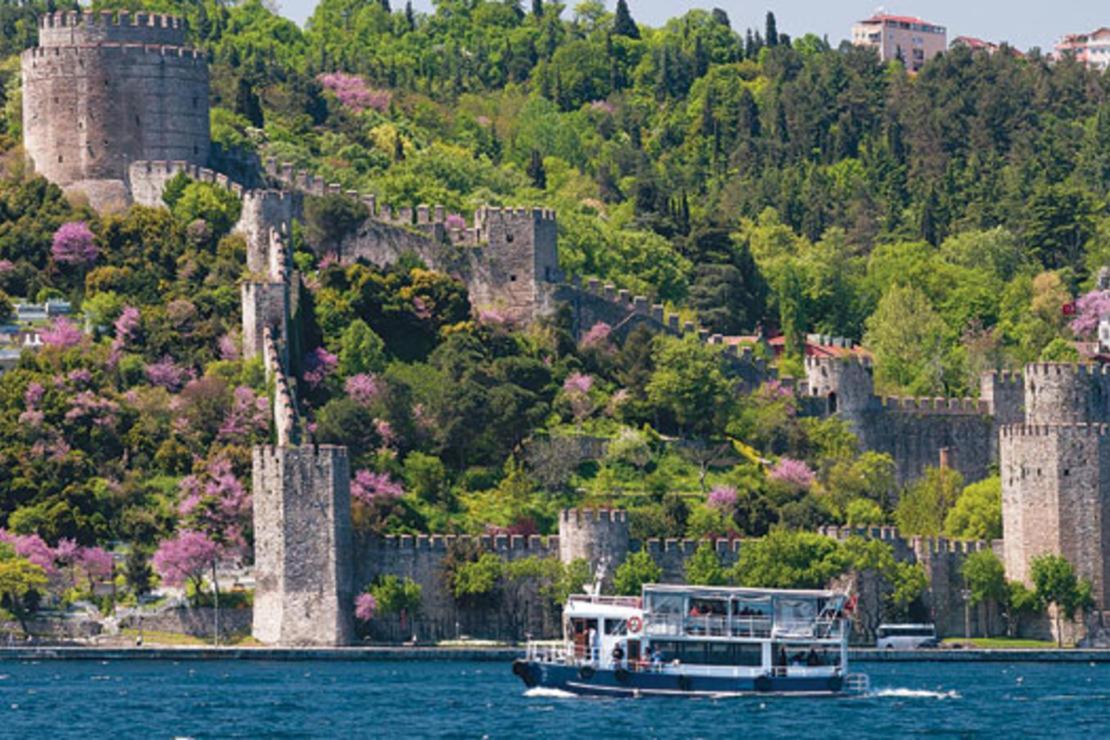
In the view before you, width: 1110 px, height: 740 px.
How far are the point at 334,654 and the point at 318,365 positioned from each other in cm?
1449

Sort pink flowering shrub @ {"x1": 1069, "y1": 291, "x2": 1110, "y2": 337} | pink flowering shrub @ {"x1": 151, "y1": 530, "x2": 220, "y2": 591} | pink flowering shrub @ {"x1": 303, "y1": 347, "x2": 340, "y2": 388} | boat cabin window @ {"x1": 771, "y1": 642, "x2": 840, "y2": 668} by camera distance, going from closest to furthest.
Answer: boat cabin window @ {"x1": 771, "y1": 642, "x2": 840, "y2": 668}, pink flowering shrub @ {"x1": 151, "y1": 530, "x2": 220, "y2": 591}, pink flowering shrub @ {"x1": 303, "y1": 347, "x2": 340, "y2": 388}, pink flowering shrub @ {"x1": 1069, "y1": 291, "x2": 1110, "y2": 337}

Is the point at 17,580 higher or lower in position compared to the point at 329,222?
lower

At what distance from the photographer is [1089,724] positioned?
312 feet

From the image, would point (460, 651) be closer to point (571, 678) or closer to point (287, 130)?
point (571, 678)

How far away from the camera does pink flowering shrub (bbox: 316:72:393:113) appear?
168m

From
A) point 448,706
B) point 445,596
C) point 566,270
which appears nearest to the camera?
point 448,706

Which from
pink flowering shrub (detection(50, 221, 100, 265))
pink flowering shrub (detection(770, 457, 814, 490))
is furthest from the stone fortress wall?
pink flowering shrub (detection(50, 221, 100, 265))

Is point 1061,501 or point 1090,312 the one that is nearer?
point 1061,501

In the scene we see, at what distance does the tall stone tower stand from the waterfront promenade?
4.61m

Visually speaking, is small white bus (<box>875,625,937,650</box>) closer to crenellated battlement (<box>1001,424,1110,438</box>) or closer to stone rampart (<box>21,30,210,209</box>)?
crenellated battlement (<box>1001,424,1110,438</box>)

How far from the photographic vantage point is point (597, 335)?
129500 millimetres

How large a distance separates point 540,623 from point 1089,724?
2420cm

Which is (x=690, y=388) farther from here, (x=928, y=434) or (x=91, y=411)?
(x=91, y=411)

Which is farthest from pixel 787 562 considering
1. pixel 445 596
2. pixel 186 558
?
pixel 186 558
